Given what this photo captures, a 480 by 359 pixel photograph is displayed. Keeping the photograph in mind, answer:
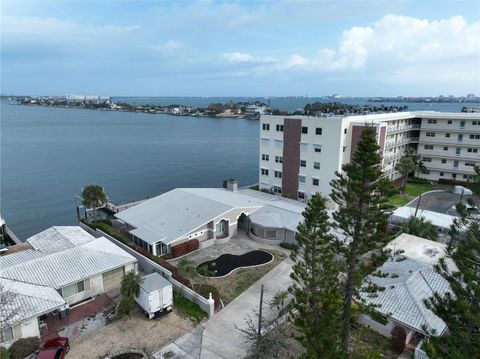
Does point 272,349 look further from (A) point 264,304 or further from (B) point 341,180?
(B) point 341,180

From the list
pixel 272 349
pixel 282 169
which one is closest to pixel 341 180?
pixel 272 349

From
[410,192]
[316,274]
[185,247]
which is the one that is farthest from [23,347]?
[410,192]

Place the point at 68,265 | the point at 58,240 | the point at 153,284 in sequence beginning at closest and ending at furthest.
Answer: the point at 153,284
the point at 68,265
the point at 58,240

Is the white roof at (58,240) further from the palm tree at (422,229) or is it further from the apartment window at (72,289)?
the palm tree at (422,229)

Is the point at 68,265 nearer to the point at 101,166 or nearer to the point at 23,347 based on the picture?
the point at 23,347

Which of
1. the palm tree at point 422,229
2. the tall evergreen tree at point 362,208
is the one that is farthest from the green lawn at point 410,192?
the tall evergreen tree at point 362,208
